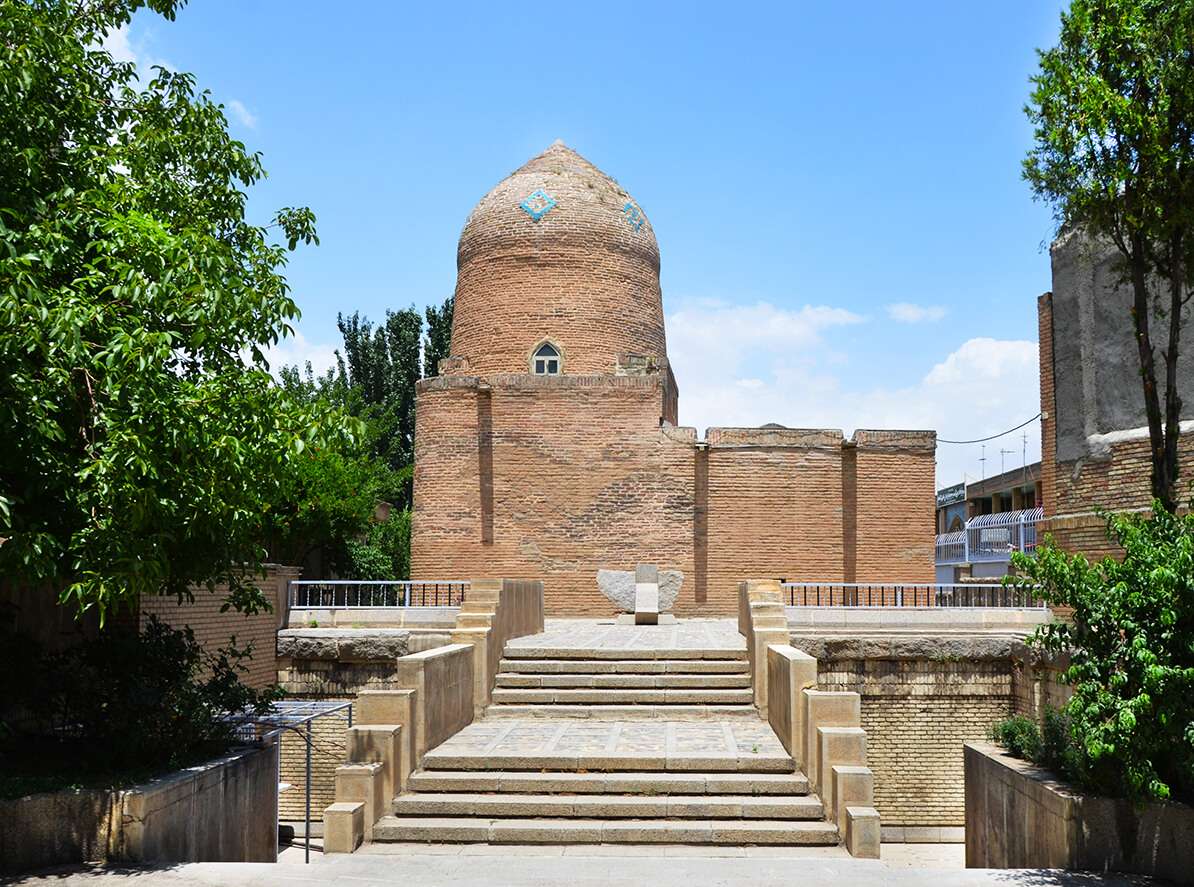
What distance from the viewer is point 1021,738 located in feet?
27.3

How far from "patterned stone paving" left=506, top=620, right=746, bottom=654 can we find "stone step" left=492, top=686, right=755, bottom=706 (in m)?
0.90

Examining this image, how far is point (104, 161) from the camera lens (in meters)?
7.34

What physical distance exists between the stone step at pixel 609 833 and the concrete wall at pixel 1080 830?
139cm

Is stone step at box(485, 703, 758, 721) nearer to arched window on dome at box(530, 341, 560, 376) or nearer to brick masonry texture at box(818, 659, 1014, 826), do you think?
brick masonry texture at box(818, 659, 1014, 826)

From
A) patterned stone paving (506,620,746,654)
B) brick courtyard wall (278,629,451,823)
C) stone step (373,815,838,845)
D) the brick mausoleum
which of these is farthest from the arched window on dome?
stone step (373,815,838,845)

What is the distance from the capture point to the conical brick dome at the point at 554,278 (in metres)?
22.4

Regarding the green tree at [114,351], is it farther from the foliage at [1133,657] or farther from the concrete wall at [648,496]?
the concrete wall at [648,496]

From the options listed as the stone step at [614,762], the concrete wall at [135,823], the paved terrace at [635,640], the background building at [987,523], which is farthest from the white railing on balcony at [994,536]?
the concrete wall at [135,823]

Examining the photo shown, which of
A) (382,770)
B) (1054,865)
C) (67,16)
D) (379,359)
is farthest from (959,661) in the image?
(379,359)

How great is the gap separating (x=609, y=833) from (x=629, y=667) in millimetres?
A: 4055

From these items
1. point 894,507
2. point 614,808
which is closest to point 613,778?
point 614,808

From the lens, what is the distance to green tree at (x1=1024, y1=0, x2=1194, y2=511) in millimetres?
9672

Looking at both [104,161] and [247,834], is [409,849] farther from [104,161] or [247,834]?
[104,161]

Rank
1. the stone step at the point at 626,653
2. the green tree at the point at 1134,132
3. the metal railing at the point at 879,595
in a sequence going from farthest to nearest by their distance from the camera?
the metal railing at the point at 879,595
the stone step at the point at 626,653
the green tree at the point at 1134,132
